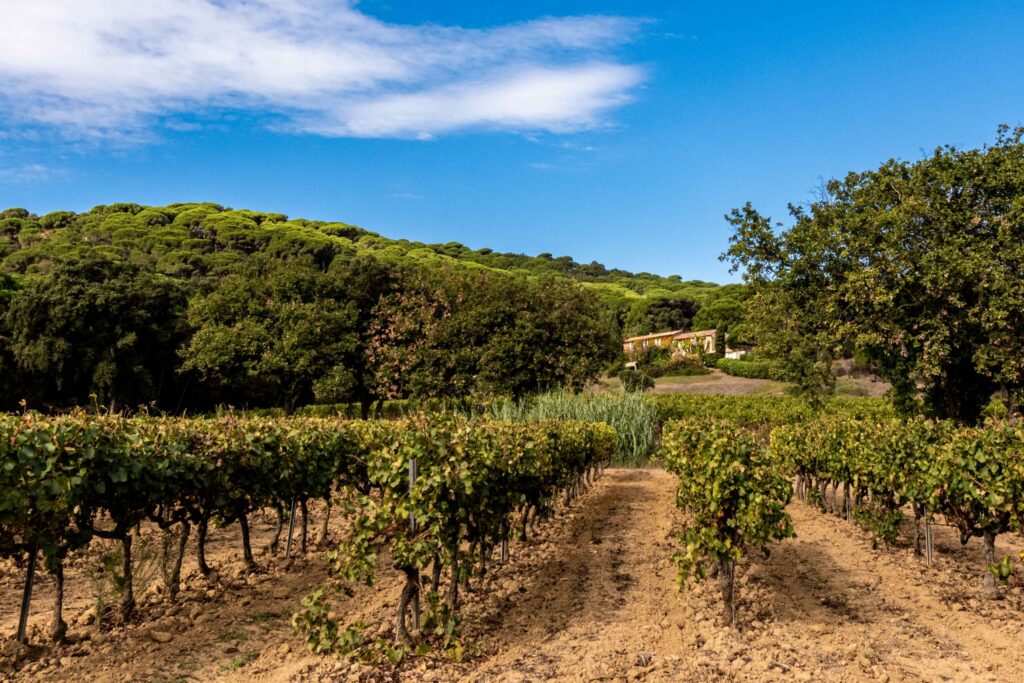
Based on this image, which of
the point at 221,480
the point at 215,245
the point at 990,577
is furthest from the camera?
the point at 215,245

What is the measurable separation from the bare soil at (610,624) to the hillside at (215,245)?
29.6 m

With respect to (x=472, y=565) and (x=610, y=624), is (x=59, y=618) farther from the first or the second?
(x=610, y=624)

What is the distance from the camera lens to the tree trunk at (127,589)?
21.0ft

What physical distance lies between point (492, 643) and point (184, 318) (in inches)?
1160

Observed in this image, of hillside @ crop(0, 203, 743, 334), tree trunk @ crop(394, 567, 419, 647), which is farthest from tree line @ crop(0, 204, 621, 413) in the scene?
tree trunk @ crop(394, 567, 419, 647)

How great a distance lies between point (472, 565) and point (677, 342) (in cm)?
6885

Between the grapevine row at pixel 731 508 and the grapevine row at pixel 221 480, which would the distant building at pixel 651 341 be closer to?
the grapevine row at pixel 221 480

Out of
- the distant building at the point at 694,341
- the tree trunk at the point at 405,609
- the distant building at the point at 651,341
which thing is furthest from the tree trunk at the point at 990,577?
the distant building at the point at 651,341

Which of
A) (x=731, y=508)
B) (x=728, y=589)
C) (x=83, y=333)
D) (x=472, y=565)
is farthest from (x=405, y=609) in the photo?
(x=83, y=333)

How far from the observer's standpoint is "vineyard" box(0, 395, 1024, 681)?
545 centimetres

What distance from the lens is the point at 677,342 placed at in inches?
2879

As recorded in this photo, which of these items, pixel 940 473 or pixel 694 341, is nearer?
pixel 940 473

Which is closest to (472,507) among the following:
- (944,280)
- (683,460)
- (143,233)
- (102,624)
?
(683,460)

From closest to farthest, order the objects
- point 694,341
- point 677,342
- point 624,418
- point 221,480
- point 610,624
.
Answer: point 610,624, point 221,480, point 624,418, point 694,341, point 677,342
